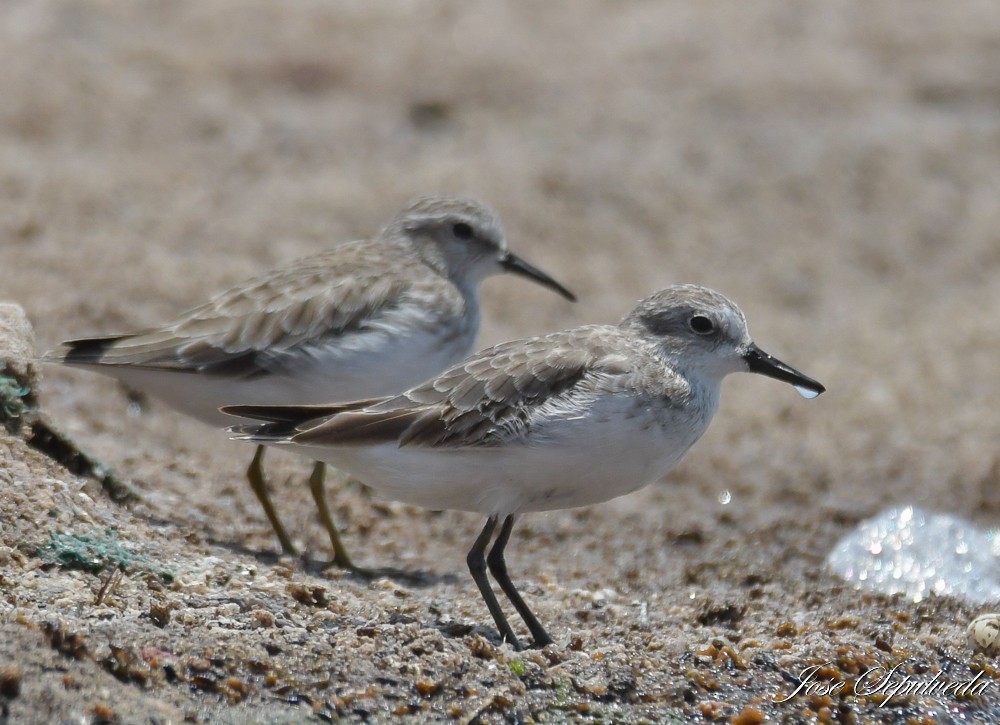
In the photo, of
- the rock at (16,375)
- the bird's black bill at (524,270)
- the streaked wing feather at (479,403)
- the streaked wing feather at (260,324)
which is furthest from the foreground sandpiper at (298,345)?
the streaked wing feather at (479,403)

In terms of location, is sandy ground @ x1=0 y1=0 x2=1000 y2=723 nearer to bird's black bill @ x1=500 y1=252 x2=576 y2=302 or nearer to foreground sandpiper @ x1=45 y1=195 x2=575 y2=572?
foreground sandpiper @ x1=45 y1=195 x2=575 y2=572

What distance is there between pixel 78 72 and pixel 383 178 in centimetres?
282

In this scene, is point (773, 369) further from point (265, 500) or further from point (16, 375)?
point (16, 375)

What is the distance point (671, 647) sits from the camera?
Answer: 502 centimetres

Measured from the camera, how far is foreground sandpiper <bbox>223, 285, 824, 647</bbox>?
504 centimetres

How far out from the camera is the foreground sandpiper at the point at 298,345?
6328mm

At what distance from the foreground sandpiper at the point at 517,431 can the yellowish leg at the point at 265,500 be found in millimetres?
1085

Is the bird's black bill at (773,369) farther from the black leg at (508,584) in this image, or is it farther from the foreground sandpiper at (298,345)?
the foreground sandpiper at (298,345)

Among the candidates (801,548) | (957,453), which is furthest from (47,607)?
(957,453)

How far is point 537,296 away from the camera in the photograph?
9945mm

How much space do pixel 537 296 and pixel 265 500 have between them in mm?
3868

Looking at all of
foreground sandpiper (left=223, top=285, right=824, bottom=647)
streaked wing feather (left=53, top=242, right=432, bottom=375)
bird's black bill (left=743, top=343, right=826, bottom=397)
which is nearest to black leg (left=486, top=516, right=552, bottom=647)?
foreground sandpiper (left=223, top=285, right=824, bottom=647)

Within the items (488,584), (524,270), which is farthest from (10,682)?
(524,270)

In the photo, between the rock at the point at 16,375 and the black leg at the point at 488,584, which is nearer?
the black leg at the point at 488,584
